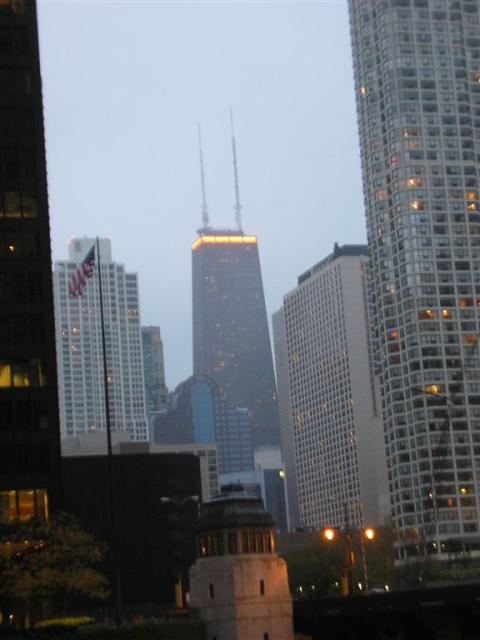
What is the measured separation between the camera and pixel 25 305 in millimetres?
121188

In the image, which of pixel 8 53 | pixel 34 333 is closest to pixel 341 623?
pixel 34 333

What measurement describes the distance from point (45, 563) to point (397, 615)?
26448 mm

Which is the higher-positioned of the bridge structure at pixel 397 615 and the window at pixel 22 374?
the window at pixel 22 374

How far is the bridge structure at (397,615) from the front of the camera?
9712cm

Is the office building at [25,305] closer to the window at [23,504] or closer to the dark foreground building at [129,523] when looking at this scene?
the window at [23,504]

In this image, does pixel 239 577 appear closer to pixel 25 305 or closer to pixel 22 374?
pixel 22 374

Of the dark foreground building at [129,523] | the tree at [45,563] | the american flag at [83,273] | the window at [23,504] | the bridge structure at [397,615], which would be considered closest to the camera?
the bridge structure at [397,615]

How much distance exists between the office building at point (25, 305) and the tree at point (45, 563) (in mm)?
6195

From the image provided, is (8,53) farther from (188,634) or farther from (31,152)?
(188,634)

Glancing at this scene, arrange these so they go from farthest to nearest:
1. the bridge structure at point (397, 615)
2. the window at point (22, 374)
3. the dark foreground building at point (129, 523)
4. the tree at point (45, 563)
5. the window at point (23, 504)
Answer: the dark foreground building at point (129, 523), the window at point (22, 374), the window at point (23, 504), the tree at point (45, 563), the bridge structure at point (397, 615)

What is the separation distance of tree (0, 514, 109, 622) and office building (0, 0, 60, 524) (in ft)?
20.3

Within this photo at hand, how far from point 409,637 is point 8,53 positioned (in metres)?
60.8

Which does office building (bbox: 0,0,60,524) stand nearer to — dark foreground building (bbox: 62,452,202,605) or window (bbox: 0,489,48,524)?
window (bbox: 0,489,48,524)

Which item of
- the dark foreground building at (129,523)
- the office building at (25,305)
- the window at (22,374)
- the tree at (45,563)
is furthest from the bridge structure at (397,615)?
the dark foreground building at (129,523)
